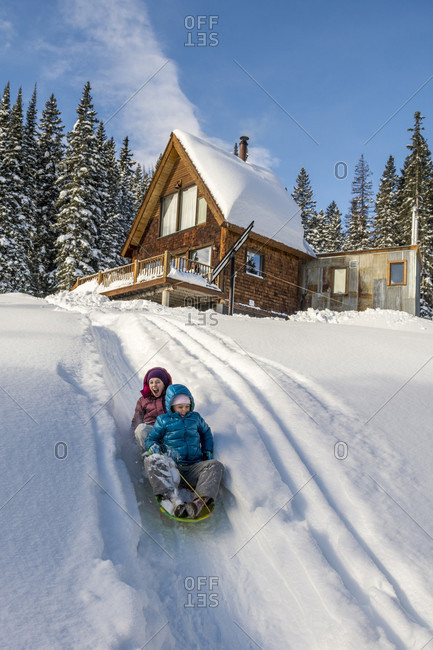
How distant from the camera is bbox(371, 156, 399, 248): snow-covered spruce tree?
34.2 m

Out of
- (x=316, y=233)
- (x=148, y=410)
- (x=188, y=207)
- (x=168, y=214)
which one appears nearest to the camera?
(x=148, y=410)

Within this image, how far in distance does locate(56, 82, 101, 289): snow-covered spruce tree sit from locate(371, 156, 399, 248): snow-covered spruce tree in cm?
2101

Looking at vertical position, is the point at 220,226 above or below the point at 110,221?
below

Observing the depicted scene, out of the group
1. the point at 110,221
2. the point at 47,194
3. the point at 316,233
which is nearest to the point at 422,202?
the point at 316,233

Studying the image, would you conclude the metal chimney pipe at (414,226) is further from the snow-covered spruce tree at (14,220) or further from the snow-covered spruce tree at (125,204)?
the snow-covered spruce tree at (14,220)

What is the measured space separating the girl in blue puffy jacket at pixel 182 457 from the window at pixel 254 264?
13835 mm

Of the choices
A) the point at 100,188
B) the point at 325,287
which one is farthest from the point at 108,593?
the point at 100,188

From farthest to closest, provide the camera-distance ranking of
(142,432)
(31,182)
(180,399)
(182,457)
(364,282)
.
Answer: (31,182)
(364,282)
(142,432)
(180,399)
(182,457)

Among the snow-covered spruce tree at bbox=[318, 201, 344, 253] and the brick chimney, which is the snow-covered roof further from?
the snow-covered spruce tree at bbox=[318, 201, 344, 253]

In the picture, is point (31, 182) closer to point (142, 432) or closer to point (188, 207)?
point (188, 207)

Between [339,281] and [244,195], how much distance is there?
5.54 m

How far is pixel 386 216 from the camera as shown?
34.9 meters

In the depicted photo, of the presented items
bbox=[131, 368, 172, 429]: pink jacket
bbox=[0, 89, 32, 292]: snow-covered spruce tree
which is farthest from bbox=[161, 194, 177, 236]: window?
bbox=[131, 368, 172, 429]: pink jacket

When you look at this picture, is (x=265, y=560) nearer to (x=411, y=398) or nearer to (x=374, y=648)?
(x=374, y=648)
